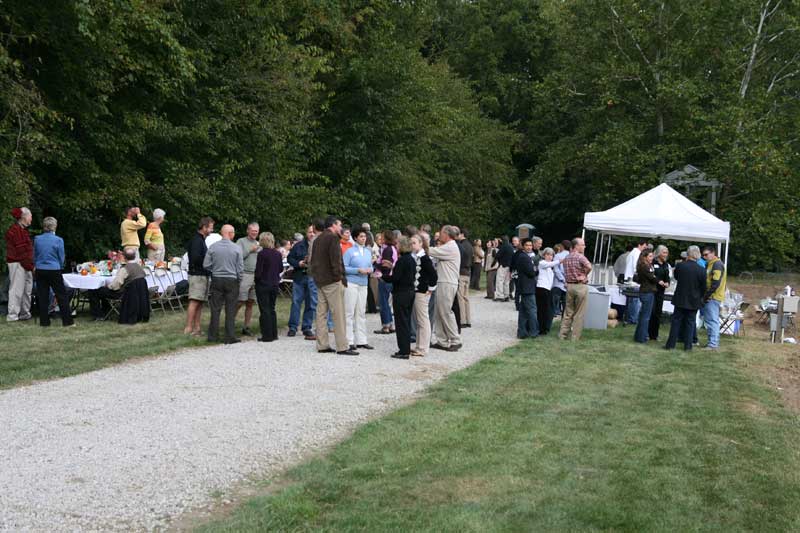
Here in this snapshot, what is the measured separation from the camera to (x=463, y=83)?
40.9m

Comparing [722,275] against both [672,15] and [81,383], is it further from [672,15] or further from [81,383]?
[672,15]

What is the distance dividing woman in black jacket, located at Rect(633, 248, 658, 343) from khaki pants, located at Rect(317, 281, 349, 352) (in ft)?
19.1

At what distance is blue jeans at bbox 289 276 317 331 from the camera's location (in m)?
12.9

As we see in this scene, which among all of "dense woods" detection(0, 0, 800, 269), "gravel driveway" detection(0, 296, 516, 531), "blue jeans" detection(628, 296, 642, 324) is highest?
"dense woods" detection(0, 0, 800, 269)

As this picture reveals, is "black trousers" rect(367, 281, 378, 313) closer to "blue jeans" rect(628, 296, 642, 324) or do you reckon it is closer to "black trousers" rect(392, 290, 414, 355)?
"blue jeans" rect(628, 296, 642, 324)

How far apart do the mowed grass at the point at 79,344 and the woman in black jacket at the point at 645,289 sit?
639cm

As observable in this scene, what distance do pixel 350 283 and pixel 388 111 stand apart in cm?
1550

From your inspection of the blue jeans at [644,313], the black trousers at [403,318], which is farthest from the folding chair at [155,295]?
the blue jeans at [644,313]

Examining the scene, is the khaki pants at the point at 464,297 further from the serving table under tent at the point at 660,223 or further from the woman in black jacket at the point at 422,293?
the serving table under tent at the point at 660,223

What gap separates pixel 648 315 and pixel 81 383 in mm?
9682

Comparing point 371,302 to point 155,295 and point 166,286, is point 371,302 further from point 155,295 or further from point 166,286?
point 155,295

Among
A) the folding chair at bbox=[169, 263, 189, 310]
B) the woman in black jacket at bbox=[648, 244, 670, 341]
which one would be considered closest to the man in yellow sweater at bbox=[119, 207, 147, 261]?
the folding chair at bbox=[169, 263, 189, 310]

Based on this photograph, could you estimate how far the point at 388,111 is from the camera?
1028 inches

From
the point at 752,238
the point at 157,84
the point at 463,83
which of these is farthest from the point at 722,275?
the point at 463,83
